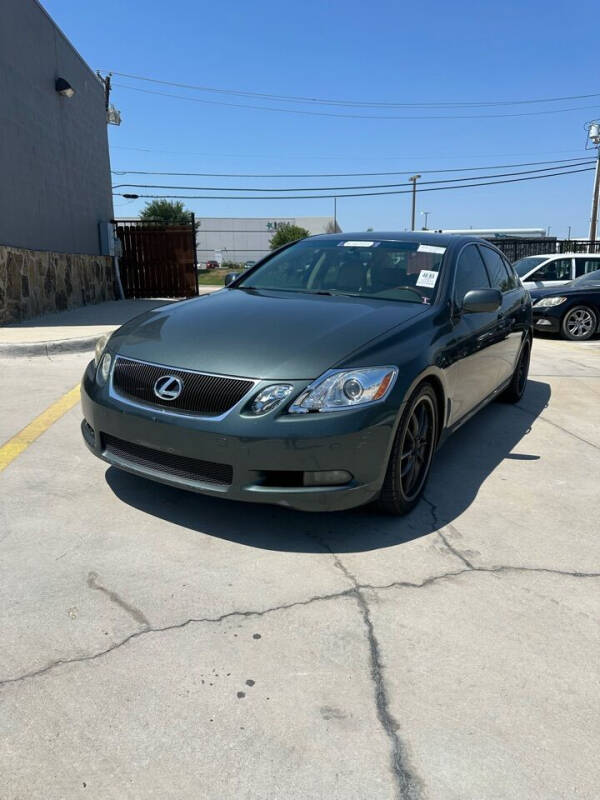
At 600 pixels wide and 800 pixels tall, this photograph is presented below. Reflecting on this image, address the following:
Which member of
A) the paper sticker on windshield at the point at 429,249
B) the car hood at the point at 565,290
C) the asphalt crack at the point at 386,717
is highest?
the paper sticker on windshield at the point at 429,249

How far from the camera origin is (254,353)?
2844 millimetres

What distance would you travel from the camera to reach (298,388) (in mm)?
2672

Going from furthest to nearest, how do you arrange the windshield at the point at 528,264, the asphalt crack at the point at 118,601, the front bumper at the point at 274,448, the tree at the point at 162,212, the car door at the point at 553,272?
the tree at the point at 162,212 → the windshield at the point at 528,264 → the car door at the point at 553,272 → the front bumper at the point at 274,448 → the asphalt crack at the point at 118,601

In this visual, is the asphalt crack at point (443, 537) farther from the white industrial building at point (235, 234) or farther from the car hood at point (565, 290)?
the white industrial building at point (235, 234)

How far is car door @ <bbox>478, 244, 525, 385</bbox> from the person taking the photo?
4.79m

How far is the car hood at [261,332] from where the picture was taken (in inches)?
110

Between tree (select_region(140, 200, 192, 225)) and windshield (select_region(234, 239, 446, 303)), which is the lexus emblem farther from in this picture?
tree (select_region(140, 200, 192, 225))

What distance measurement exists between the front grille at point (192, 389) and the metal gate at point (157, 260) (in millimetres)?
13909

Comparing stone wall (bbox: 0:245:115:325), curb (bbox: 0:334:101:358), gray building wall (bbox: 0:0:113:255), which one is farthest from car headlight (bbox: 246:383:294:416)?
gray building wall (bbox: 0:0:113:255)

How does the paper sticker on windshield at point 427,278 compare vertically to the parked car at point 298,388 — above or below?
above

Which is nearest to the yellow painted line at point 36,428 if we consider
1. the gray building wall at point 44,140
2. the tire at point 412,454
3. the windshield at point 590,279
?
the tire at point 412,454

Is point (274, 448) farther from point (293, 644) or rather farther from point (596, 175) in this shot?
point (596, 175)

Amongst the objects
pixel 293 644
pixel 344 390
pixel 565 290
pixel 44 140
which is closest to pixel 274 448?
pixel 344 390

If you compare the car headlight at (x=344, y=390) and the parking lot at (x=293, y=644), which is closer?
the parking lot at (x=293, y=644)
